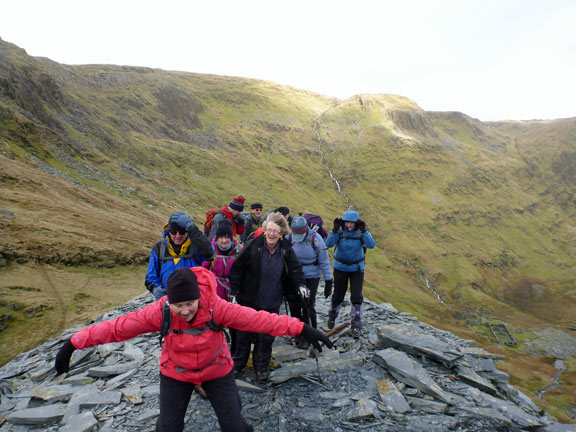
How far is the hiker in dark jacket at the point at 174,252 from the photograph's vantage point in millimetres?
6102

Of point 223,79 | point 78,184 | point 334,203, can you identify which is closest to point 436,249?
point 334,203

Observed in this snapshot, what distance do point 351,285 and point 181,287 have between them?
5844mm

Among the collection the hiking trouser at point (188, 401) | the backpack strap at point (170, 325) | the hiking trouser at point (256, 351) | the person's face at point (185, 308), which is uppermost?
the person's face at point (185, 308)

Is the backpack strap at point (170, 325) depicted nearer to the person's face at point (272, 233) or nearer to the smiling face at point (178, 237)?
the person's face at point (272, 233)

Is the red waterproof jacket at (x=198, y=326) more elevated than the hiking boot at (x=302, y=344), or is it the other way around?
the red waterproof jacket at (x=198, y=326)

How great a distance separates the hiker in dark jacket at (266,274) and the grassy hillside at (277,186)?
8.42 m

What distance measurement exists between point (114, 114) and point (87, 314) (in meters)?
48.4

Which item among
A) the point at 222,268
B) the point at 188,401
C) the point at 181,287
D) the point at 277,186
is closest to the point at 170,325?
the point at 181,287

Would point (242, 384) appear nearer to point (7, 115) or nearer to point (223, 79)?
point (7, 115)

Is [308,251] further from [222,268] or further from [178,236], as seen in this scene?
[178,236]

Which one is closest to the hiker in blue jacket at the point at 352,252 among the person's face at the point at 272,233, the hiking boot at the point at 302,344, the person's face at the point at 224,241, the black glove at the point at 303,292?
the hiking boot at the point at 302,344

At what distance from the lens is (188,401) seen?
3988 millimetres

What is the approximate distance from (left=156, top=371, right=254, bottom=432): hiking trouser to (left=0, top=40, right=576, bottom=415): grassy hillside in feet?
28.6

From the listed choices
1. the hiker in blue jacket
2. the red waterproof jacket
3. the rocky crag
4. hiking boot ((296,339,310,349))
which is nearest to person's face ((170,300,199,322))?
the red waterproof jacket
